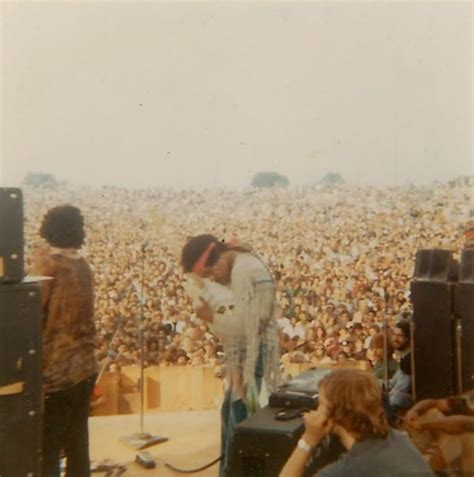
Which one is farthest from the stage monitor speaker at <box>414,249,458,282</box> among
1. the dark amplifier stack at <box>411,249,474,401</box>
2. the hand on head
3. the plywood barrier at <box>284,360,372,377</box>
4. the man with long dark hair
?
the man with long dark hair

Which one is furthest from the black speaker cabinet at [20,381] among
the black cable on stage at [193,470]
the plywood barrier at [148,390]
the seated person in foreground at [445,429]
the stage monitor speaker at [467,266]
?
the stage monitor speaker at [467,266]

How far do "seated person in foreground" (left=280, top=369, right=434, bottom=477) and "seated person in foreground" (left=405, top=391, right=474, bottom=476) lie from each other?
42 cm

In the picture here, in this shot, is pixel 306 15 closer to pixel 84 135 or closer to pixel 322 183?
pixel 322 183

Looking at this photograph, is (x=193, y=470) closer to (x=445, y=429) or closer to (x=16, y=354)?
(x=16, y=354)

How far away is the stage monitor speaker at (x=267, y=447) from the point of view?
2.14m

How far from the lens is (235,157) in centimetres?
222

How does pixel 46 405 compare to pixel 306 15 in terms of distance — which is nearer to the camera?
pixel 46 405

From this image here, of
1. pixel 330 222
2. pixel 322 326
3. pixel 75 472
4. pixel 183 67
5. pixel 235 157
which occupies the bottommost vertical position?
pixel 75 472

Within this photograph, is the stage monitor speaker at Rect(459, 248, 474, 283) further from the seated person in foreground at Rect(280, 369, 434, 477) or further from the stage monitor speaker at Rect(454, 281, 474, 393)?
the seated person in foreground at Rect(280, 369, 434, 477)

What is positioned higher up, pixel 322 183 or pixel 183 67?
pixel 183 67

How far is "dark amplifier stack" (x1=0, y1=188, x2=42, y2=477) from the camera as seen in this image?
6.31 feet

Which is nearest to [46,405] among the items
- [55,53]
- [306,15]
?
[55,53]

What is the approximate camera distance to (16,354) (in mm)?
1950

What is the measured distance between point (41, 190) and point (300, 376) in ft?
3.56
